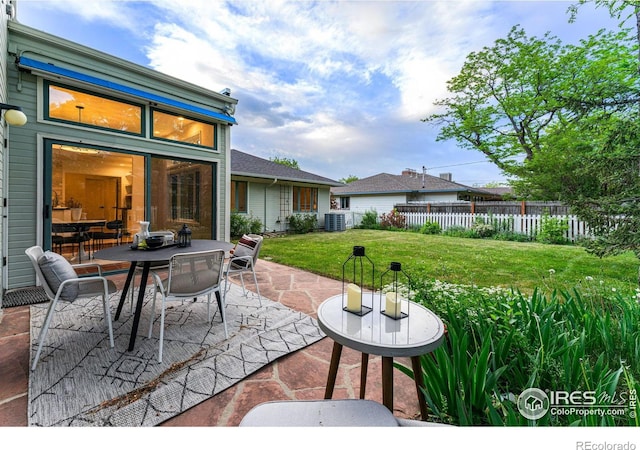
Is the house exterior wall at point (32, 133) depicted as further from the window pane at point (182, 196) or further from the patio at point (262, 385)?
the patio at point (262, 385)

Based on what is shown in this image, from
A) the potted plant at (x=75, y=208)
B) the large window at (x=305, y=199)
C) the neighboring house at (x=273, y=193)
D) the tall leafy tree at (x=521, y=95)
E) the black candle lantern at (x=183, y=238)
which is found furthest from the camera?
the large window at (x=305, y=199)

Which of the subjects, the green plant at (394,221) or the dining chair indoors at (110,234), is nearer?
the dining chair indoors at (110,234)

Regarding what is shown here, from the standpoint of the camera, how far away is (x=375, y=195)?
17484 mm

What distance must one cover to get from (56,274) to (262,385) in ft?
6.39

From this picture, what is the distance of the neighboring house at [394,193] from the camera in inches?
639

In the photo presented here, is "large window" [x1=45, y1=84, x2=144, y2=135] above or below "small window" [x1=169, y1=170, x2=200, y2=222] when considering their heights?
above

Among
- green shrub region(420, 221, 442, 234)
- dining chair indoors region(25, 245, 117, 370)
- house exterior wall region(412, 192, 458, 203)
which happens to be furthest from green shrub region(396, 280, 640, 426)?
house exterior wall region(412, 192, 458, 203)

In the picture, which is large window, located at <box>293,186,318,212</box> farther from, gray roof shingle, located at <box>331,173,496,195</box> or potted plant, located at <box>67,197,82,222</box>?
potted plant, located at <box>67,197,82,222</box>

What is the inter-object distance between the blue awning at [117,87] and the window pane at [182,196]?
3.53ft

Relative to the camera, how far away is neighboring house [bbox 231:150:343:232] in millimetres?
9953

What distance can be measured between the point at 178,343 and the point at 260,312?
36.9 inches

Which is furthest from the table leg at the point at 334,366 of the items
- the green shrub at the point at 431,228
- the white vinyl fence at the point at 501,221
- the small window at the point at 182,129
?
the green shrub at the point at 431,228

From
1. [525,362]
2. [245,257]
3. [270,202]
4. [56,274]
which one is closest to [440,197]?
[270,202]

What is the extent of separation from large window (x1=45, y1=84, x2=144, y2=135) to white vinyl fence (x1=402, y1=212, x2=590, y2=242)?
35.4ft
